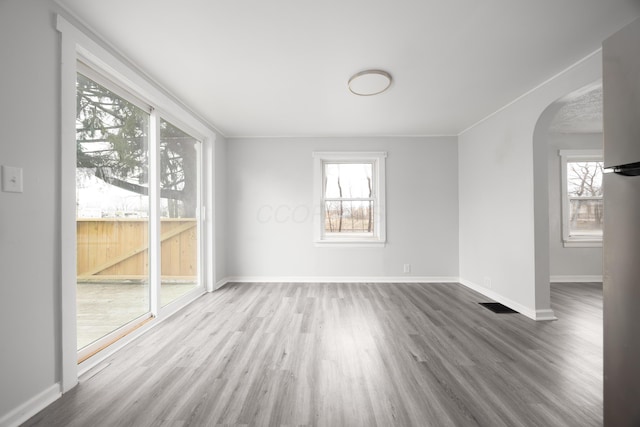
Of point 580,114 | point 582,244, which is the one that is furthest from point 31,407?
point 582,244

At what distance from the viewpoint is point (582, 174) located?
15.4ft

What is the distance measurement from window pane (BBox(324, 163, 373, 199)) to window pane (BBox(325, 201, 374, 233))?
6.4 inches

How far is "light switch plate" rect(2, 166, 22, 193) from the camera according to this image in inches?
57.4

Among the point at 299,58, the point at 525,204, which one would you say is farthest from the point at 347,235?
the point at 299,58

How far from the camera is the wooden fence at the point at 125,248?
7.12 feet

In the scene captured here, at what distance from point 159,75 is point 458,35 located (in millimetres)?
2728

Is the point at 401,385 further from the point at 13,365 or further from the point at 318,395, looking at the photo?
the point at 13,365

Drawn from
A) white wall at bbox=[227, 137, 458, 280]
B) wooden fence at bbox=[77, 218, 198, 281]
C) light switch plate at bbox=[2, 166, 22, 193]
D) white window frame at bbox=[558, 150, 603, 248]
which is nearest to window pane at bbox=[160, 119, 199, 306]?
wooden fence at bbox=[77, 218, 198, 281]

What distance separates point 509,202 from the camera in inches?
135

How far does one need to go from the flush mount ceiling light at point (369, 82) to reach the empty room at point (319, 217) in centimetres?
4

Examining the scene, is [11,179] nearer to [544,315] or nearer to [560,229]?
[544,315]

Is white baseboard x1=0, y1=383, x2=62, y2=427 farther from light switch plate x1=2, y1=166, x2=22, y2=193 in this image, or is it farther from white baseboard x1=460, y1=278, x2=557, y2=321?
white baseboard x1=460, y1=278, x2=557, y2=321

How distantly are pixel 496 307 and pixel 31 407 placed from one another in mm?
4270

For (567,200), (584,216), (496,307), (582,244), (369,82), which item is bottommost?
(496,307)
